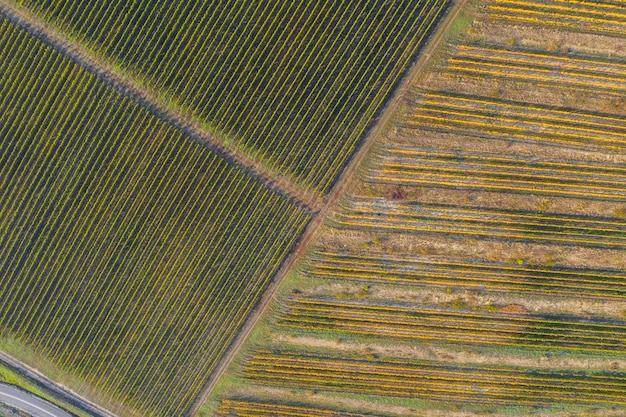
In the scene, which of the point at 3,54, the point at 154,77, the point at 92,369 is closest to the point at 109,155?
the point at 154,77

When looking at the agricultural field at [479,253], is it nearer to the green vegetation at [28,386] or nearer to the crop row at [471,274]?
the crop row at [471,274]

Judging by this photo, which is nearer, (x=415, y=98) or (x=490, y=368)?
(x=415, y=98)

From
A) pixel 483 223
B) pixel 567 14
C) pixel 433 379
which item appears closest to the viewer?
pixel 567 14

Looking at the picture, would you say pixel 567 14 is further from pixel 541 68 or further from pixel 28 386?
pixel 28 386

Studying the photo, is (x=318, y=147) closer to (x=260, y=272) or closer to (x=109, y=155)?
(x=260, y=272)

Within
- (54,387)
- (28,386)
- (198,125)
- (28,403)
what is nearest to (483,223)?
(198,125)

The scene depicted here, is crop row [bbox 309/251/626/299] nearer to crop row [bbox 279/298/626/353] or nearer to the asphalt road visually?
crop row [bbox 279/298/626/353]
